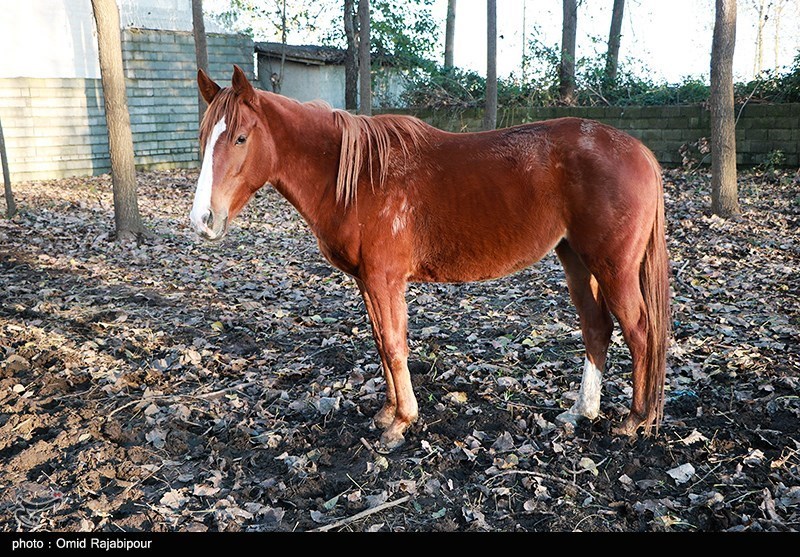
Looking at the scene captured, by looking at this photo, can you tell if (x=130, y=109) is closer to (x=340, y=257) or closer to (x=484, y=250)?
(x=340, y=257)

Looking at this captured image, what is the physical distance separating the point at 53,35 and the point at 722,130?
16.8 meters

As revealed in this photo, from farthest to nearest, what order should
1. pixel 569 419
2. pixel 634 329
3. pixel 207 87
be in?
1. pixel 569 419
2. pixel 634 329
3. pixel 207 87

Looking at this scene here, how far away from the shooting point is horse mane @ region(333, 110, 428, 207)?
11.9ft

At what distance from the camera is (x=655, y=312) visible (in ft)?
12.1

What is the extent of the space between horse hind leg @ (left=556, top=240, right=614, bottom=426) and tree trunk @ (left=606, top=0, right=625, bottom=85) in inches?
483

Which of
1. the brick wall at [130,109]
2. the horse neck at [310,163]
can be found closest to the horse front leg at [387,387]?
the horse neck at [310,163]

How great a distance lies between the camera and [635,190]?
3502 millimetres

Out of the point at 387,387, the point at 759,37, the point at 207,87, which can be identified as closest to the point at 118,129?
the point at 207,87

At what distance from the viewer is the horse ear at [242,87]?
3.30 m

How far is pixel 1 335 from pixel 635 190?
5.44 m

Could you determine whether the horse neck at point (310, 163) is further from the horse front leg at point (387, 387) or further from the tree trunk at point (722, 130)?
the tree trunk at point (722, 130)

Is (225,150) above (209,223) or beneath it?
above

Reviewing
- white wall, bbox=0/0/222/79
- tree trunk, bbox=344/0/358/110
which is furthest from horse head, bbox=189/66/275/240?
tree trunk, bbox=344/0/358/110

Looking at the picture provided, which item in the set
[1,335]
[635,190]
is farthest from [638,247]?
[1,335]
